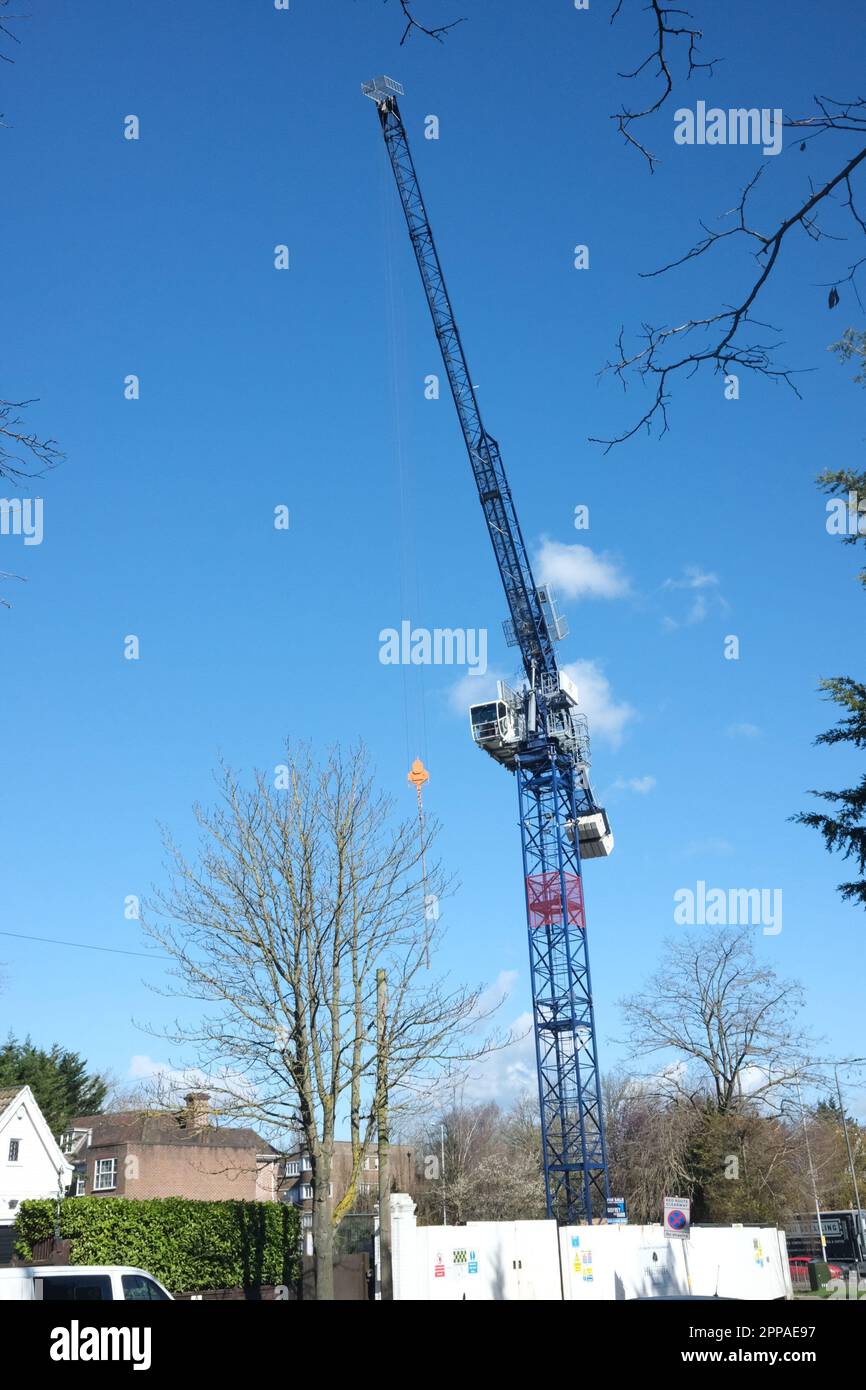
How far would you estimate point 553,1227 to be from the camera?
2559 centimetres

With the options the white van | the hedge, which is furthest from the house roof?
the white van

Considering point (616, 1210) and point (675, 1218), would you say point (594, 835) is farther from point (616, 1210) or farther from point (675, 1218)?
point (675, 1218)

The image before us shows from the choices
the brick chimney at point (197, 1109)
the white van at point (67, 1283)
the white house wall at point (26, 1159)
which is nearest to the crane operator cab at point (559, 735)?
the white house wall at point (26, 1159)

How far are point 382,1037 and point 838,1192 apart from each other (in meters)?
61.8

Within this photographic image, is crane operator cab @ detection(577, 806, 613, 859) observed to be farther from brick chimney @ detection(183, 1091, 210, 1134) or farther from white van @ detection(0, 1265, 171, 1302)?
white van @ detection(0, 1265, 171, 1302)

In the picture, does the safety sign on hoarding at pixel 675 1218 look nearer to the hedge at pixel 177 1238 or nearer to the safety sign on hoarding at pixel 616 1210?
the hedge at pixel 177 1238

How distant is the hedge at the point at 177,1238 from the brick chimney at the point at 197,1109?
8.38m

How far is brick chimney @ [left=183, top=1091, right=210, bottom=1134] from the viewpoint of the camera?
21.5m

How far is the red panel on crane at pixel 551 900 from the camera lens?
2333 inches

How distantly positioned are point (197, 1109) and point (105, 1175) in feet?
114

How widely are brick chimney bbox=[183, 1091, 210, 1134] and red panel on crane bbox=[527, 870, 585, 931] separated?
37796 mm

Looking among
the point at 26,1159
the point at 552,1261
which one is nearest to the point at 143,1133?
the point at 26,1159
